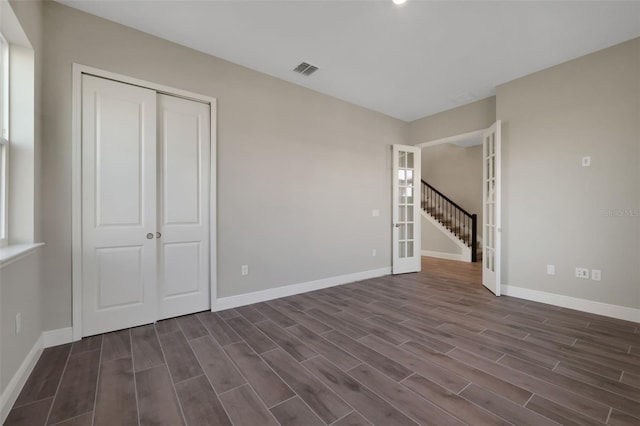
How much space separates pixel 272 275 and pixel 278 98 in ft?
8.00

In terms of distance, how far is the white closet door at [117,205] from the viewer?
2494 mm

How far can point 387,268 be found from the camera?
5027 mm

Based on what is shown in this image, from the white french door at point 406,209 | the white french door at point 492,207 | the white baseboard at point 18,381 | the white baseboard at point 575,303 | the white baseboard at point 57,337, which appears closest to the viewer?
the white baseboard at point 18,381

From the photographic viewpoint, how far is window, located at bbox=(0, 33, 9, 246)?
194 centimetres

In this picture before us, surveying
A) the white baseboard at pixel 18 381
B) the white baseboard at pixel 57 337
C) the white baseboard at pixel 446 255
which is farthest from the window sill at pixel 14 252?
the white baseboard at pixel 446 255

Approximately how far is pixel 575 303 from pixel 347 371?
3162 millimetres

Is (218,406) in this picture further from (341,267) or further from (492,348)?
(341,267)

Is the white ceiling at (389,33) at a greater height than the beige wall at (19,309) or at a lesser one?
greater

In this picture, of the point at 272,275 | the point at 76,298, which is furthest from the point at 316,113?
the point at 76,298

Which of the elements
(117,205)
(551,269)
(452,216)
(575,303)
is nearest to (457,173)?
(452,216)

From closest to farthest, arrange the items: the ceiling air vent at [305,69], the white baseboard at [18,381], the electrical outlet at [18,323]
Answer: the white baseboard at [18,381] → the electrical outlet at [18,323] → the ceiling air vent at [305,69]

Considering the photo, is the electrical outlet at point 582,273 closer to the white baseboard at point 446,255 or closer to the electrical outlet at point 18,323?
the white baseboard at point 446,255

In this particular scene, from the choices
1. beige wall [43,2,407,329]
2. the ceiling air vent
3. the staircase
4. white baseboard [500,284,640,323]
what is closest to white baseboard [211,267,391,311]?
beige wall [43,2,407,329]

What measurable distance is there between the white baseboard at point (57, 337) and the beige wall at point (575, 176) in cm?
512
